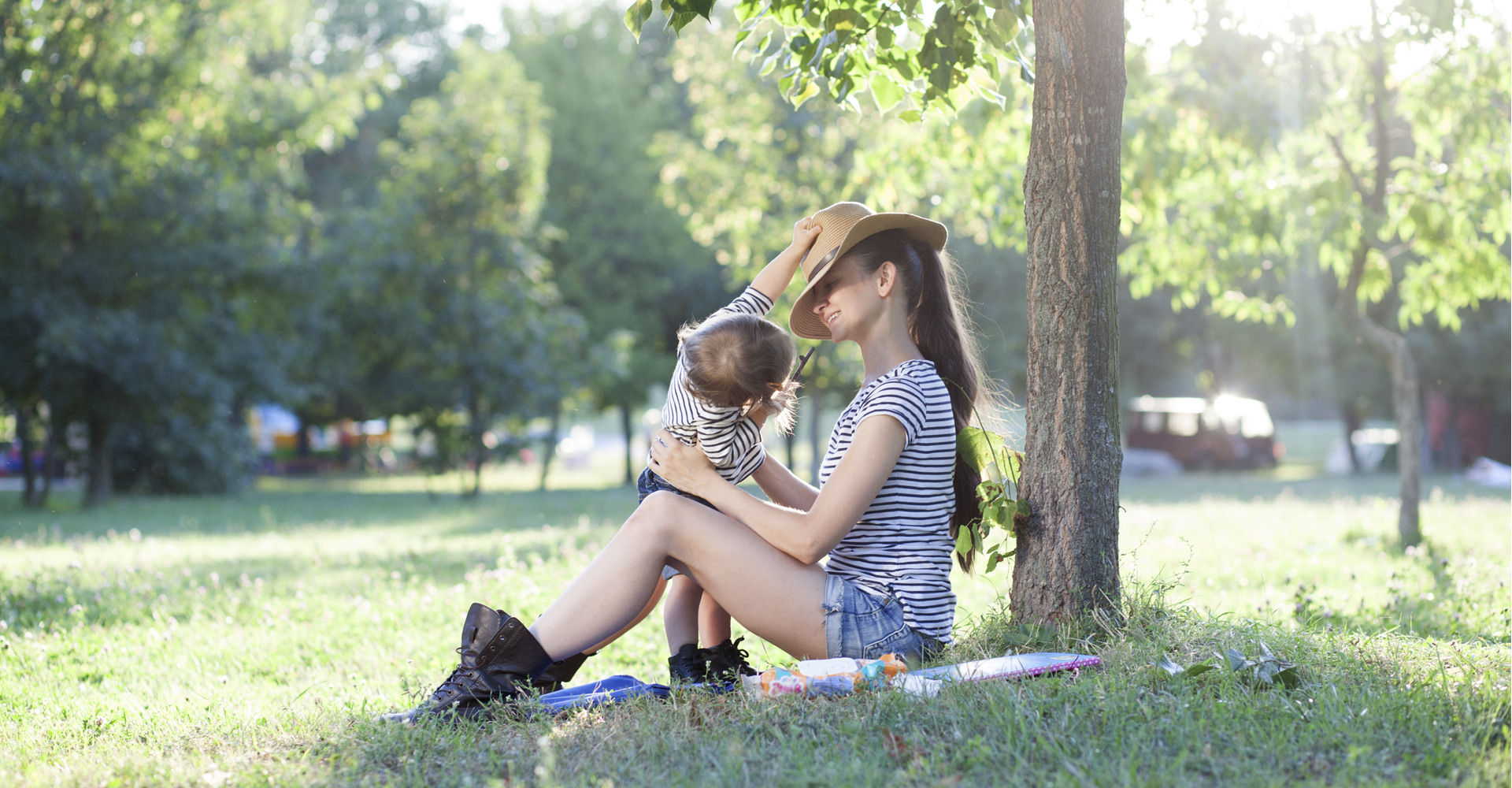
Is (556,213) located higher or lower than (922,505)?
higher

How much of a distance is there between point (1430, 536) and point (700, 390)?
290 inches

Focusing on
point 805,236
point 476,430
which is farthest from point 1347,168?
point 476,430

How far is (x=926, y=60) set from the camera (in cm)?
438

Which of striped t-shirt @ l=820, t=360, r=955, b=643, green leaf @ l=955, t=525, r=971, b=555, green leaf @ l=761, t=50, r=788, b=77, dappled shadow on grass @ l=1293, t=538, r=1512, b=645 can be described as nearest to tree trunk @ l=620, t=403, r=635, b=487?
dappled shadow on grass @ l=1293, t=538, r=1512, b=645

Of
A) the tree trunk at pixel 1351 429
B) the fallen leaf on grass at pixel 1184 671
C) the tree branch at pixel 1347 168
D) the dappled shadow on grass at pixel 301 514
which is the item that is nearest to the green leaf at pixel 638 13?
the fallen leaf on grass at pixel 1184 671

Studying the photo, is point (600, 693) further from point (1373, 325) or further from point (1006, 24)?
point (1373, 325)

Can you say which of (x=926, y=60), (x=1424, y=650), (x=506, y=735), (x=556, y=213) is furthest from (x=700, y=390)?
(x=556, y=213)

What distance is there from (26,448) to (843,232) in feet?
54.5

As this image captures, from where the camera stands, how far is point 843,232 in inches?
141

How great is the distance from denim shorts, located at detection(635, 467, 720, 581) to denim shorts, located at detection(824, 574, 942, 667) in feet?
1.56

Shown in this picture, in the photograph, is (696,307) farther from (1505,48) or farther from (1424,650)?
(1424,650)

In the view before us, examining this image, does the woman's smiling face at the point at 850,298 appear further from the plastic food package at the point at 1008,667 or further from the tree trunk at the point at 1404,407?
the tree trunk at the point at 1404,407

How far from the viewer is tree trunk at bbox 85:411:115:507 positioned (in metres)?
15.9

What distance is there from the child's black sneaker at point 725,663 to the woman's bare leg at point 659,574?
0.91 ft
